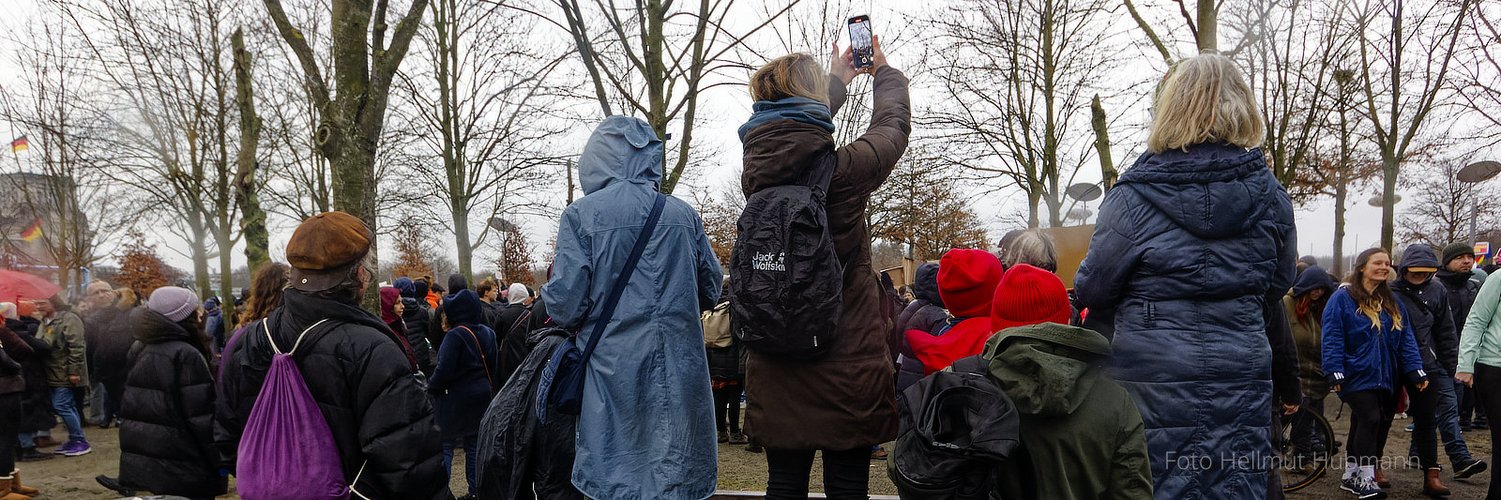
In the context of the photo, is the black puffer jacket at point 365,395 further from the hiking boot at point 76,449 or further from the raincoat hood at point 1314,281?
the hiking boot at point 76,449

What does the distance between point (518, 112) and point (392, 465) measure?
65.4ft

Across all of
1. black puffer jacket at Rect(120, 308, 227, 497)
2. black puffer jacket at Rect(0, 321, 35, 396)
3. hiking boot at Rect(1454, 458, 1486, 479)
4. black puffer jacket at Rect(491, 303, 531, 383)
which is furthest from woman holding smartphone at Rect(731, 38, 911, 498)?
black puffer jacket at Rect(0, 321, 35, 396)

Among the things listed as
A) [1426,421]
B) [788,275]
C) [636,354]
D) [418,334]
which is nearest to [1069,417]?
[788,275]

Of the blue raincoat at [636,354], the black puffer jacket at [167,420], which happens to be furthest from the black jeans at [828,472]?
the black puffer jacket at [167,420]

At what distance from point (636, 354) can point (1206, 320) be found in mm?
1865

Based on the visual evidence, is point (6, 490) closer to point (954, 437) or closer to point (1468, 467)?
point (954, 437)

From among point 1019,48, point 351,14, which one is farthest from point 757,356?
point 1019,48

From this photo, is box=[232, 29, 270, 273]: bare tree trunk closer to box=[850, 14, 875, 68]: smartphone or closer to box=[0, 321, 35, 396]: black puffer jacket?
box=[0, 321, 35, 396]: black puffer jacket

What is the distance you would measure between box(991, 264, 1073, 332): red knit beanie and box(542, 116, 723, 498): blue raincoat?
1123 millimetres

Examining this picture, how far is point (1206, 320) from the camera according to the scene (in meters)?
2.50

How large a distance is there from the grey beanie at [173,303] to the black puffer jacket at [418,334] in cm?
305

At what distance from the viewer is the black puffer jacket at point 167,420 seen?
13.3 ft

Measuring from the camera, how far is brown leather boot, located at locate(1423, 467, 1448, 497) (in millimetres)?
5605

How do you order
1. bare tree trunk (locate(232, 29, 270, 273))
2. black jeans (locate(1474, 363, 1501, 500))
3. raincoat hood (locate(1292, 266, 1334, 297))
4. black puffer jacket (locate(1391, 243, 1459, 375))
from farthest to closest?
bare tree trunk (locate(232, 29, 270, 273)) → raincoat hood (locate(1292, 266, 1334, 297)) → black puffer jacket (locate(1391, 243, 1459, 375)) → black jeans (locate(1474, 363, 1501, 500))
